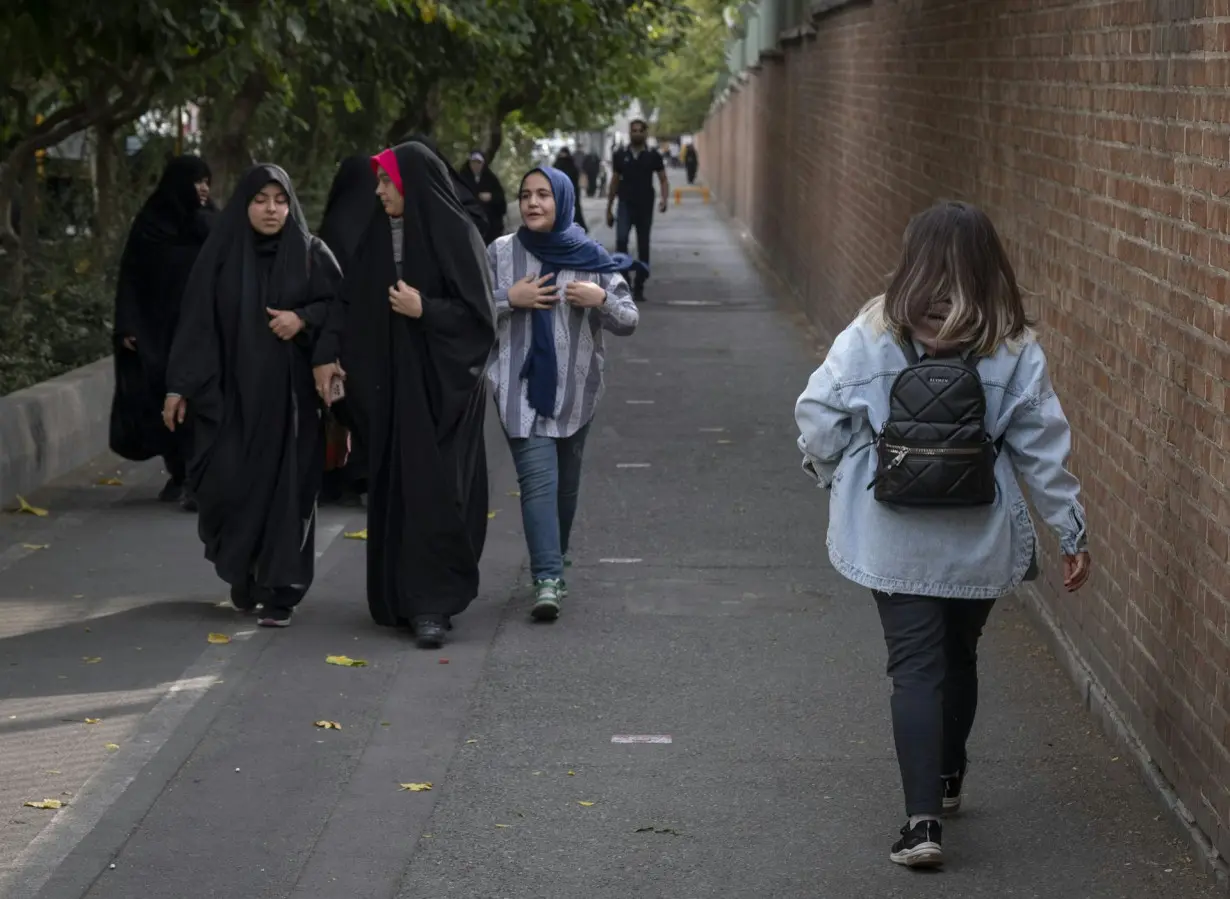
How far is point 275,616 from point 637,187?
17.0 m

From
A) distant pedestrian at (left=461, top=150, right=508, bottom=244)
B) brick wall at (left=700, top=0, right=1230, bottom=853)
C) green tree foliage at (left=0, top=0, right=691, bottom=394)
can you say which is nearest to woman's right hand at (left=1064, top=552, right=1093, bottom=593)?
brick wall at (left=700, top=0, right=1230, bottom=853)

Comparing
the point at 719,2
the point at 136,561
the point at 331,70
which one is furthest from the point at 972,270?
the point at 719,2

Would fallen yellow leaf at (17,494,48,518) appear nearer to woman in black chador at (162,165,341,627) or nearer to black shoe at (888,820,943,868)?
woman in black chador at (162,165,341,627)

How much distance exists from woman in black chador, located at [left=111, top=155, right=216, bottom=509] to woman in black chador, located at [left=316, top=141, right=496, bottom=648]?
2.89 meters

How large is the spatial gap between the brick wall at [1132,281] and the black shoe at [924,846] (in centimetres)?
67

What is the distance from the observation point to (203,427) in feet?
26.8

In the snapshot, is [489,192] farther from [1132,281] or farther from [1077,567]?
[1077,567]

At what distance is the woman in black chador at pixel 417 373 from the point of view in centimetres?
774

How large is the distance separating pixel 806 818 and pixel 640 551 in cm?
391

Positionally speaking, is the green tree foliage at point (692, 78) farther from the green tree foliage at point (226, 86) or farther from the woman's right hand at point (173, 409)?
the woman's right hand at point (173, 409)

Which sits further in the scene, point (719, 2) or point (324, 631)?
point (719, 2)

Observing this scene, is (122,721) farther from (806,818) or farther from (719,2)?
(719,2)

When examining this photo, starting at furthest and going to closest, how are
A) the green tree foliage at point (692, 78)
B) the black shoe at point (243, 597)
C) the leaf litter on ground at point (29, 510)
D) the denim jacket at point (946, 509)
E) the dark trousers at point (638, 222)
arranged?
1. the green tree foliage at point (692, 78)
2. the dark trousers at point (638, 222)
3. the leaf litter on ground at point (29, 510)
4. the black shoe at point (243, 597)
5. the denim jacket at point (946, 509)

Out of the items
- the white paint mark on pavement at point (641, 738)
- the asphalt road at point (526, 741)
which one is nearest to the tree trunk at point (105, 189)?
the asphalt road at point (526, 741)
